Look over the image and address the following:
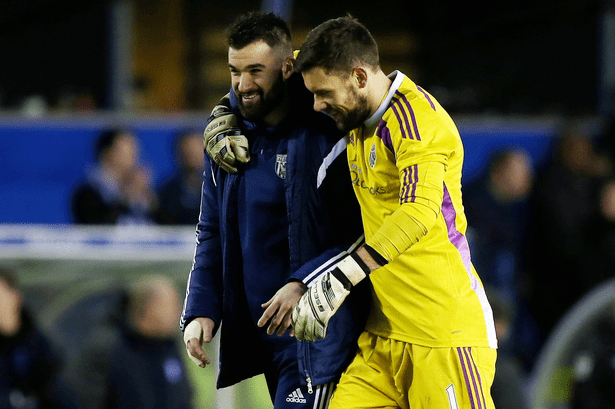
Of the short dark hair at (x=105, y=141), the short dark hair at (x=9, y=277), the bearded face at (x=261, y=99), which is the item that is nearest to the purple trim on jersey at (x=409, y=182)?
the bearded face at (x=261, y=99)

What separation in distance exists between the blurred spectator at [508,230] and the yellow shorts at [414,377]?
446 cm

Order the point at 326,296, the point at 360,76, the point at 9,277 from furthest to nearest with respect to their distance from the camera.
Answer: the point at 9,277 < the point at 360,76 < the point at 326,296

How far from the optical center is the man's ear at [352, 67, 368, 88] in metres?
2.84

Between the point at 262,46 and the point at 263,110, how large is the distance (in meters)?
0.21

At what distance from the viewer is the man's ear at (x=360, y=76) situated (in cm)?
284

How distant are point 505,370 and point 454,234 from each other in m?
3.68

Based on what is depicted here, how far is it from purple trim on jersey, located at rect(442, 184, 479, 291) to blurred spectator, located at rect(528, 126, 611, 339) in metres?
4.52

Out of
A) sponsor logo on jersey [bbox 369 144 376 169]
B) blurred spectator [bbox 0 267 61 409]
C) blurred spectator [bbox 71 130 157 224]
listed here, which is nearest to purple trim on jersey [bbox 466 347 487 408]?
sponsor logo on jersey [bbox 369 144 376 169]

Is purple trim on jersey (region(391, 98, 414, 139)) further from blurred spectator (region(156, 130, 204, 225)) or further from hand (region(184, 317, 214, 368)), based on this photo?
blurred spectator (region(156, 130, 204, 225))

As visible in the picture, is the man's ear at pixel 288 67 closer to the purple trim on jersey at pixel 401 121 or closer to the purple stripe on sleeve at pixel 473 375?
the purple trim on jersey at pixel 401 121

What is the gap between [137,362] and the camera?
582 cm

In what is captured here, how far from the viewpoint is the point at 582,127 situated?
7.62 metres

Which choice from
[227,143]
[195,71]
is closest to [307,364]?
[227,143]

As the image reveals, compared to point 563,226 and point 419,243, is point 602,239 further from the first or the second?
point 419,243
